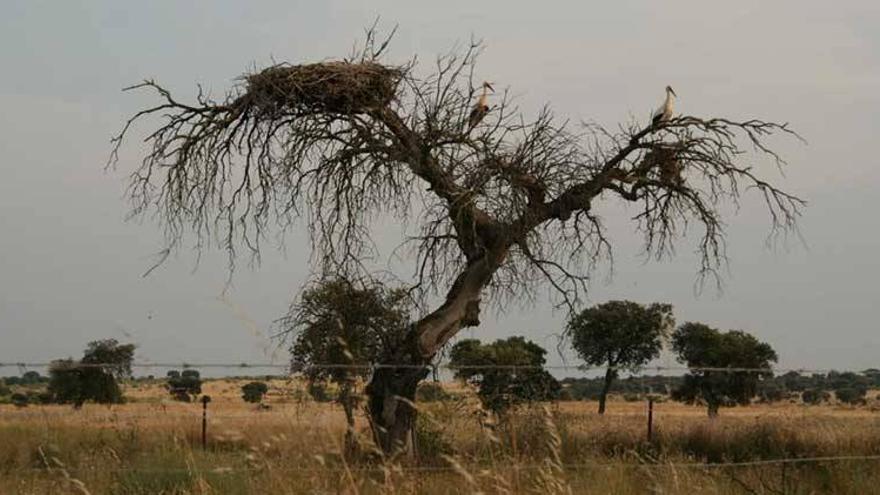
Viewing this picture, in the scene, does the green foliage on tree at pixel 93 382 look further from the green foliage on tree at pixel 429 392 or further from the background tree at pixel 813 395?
the background tree at pixel 813 395

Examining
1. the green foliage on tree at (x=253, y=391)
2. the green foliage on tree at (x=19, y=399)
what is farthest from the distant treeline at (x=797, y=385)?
the green foliage on tree at (x=19, y=399)

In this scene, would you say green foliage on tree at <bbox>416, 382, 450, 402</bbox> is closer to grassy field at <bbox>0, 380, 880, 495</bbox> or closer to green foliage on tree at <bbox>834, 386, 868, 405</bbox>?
grassy field at <bbox>0, 380, 880, 495</bbox>

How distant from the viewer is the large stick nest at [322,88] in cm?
1146

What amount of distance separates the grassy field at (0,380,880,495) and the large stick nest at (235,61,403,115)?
3.56 metres

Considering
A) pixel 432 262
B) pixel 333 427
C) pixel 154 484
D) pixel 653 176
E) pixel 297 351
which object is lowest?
pixel 154 484

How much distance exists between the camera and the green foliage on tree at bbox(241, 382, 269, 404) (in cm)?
754

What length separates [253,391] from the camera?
7.76 meters

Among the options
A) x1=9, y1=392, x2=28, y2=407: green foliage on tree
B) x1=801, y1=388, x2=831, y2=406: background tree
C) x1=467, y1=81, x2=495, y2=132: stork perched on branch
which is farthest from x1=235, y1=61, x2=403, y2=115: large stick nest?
x1=801, y1=388, x2=831, y2=406: background tree

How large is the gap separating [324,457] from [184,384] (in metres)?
3.34

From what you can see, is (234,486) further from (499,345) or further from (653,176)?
(499,345)

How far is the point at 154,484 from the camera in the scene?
25.0 feet

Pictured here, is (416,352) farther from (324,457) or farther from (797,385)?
(324,457)

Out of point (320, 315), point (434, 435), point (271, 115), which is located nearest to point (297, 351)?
point (320, 315)

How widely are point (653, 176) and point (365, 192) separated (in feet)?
12.5
